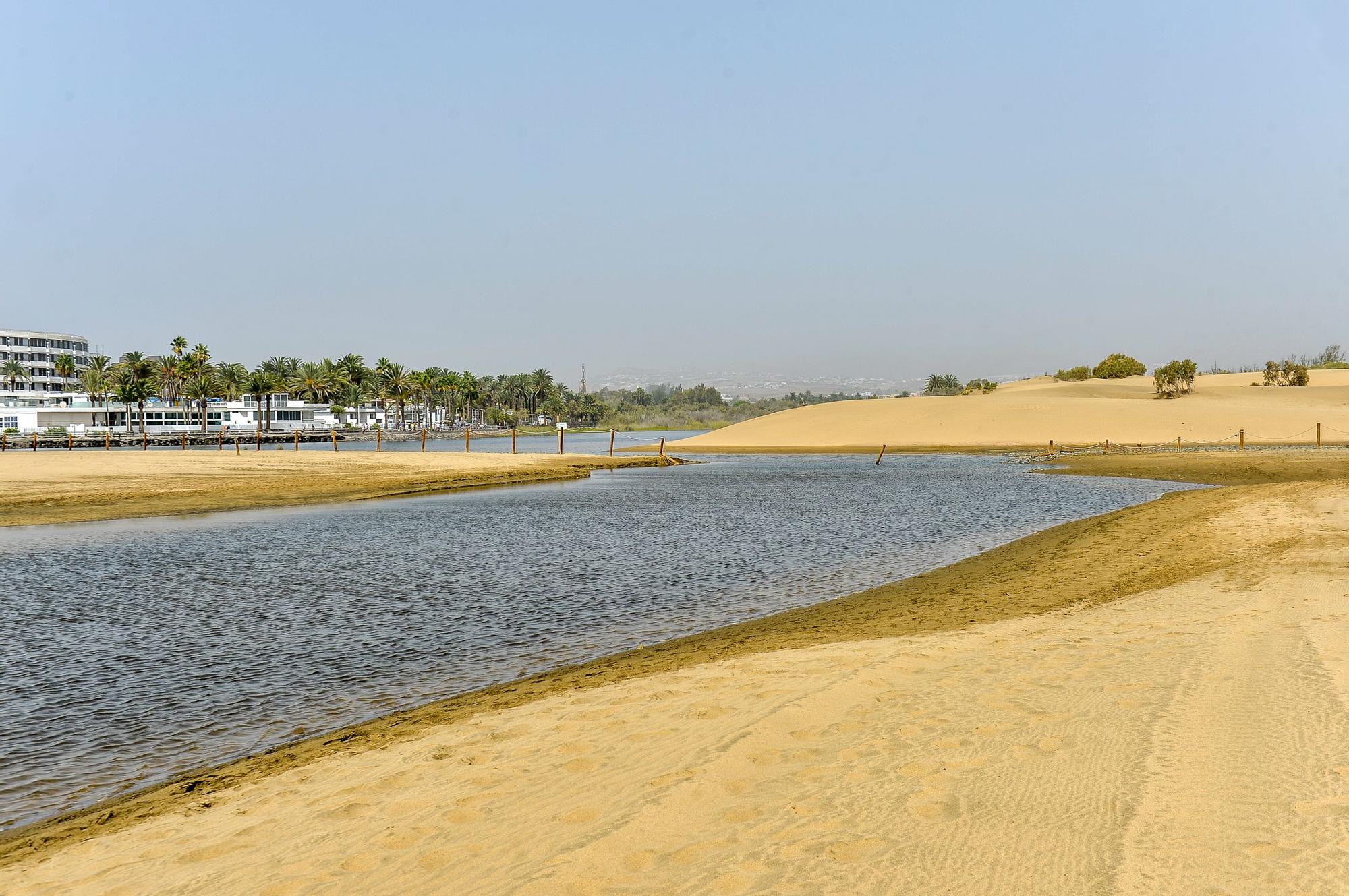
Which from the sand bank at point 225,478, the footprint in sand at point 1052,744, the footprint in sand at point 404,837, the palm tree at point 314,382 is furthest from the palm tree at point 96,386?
the footprint in sand at point 1052,744

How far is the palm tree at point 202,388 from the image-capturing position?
145m

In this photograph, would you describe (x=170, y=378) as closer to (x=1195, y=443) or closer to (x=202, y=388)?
(x=202, y=388)

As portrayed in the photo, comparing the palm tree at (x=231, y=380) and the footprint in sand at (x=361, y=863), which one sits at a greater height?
the palm tree at (x=231, y=380)

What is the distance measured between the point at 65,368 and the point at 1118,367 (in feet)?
660

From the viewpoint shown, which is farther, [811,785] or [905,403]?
[905,403]

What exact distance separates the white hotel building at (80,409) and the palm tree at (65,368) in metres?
0.80

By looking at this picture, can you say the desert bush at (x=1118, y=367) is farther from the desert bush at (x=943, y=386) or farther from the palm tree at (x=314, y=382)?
the palm tree at (x=314, y=382)

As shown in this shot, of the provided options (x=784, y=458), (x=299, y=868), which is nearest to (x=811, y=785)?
(x=299, y=868)

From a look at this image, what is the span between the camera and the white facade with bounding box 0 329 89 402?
573ft

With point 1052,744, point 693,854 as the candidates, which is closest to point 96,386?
point 693,854

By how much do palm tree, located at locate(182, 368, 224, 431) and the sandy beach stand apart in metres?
152

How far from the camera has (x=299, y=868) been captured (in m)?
5.20

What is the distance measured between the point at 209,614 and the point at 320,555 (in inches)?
275

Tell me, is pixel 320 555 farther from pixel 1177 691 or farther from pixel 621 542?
pixel 1177 691
